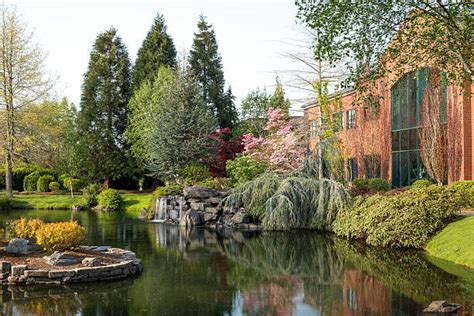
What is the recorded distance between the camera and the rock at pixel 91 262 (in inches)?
426

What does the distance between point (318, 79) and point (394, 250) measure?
38.5 ft

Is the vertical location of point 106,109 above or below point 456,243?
above

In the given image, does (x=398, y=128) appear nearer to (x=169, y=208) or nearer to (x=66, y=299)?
(x=169, y=208)

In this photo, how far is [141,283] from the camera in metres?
10.4

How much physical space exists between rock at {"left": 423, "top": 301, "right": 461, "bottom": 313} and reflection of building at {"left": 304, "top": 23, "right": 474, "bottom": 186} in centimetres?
1338

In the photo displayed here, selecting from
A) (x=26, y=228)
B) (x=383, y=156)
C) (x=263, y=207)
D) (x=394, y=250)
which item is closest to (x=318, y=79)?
(x=383, y=156)

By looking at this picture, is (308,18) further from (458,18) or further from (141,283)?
(141,283)

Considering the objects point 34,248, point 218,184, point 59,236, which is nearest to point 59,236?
point 59,236

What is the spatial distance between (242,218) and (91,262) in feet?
36.2

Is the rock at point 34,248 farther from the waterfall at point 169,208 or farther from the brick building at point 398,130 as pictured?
the brick building at point 398,130

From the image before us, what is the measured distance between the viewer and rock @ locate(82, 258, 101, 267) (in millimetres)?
10820

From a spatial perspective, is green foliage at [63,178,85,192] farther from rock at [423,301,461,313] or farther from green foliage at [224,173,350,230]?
rock at [423,301,461,313]

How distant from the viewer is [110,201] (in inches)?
1224

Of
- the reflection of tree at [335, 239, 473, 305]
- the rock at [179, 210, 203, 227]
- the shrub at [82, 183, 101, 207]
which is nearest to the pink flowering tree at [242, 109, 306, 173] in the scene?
the rock at [179, 210, 203, 227]
